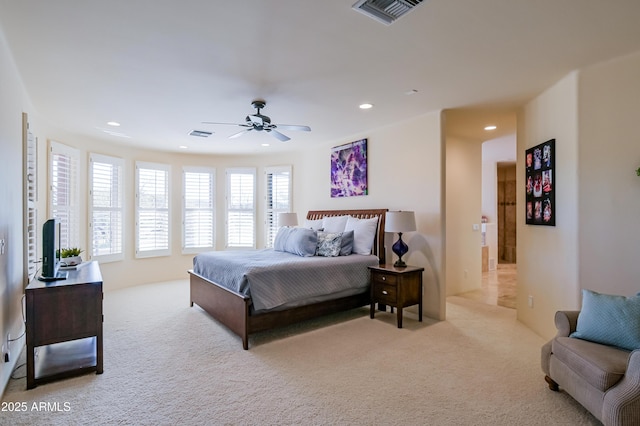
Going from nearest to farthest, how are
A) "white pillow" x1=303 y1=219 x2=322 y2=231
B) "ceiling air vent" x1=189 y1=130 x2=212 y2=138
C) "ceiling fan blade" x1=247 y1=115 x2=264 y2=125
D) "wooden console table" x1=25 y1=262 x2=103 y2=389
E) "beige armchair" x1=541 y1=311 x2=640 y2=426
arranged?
"beige armchair" x1=541 y1=311 x2=640 y2=426 → "wooden console table" x1=25 y1=262 x2=103 y2=389 → "ceiling fan blade" x1=247 y1=115 x2=264 y2=125 → "ceiling air vent" x1=189 y1=130 x2=212 y2=138 → "white pillow" x1=303 y1=219 x2=322 y2=231

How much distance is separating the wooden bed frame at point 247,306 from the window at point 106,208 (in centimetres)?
227

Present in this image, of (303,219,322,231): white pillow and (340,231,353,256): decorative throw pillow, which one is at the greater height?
(303,219,322,231): white pillow

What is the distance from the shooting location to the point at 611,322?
86.7 inches

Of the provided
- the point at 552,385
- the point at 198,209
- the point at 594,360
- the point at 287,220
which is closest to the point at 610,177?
the point at 594,360

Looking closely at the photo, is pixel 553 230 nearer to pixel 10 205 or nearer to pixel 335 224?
pixel 335 224

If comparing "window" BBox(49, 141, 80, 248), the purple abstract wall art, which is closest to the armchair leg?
the purple abstract wall art

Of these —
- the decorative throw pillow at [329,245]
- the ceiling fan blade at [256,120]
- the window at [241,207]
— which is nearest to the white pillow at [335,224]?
the decorative throw pillow at [329,245]

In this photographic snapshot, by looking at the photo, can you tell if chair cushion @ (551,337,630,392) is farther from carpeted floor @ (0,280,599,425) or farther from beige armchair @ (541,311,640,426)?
carpeted floor @ (0,280,599,425)

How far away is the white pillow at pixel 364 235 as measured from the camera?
15.5 feet

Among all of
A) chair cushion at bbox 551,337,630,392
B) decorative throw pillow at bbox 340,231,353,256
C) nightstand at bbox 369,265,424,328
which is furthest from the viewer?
decorative throw pillow at bbox 340,231,353,256

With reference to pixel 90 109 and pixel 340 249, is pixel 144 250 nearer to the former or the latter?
pixel 90 109

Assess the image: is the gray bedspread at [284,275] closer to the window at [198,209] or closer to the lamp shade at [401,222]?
the lamp shade at [401,222]

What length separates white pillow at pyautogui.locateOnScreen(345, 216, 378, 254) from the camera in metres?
4.71

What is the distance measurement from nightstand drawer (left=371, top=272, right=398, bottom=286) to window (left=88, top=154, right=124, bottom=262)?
485cm
